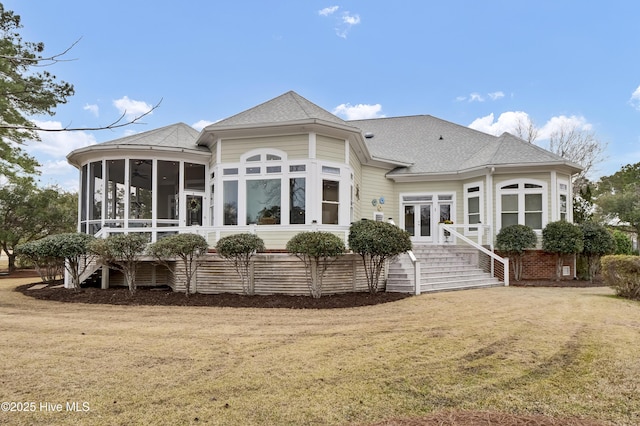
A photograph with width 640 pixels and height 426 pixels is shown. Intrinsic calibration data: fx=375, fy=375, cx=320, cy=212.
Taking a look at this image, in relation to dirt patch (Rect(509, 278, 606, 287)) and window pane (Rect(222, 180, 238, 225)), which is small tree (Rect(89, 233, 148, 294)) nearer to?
window pane (Rect(222, 180, 238, 225))

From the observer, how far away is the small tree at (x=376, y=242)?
9.22m

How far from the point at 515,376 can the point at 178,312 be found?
644 centimetres

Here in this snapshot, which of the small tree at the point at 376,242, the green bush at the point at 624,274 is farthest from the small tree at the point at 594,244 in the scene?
the small tree at the point at 376,242

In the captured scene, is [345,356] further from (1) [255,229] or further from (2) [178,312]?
(1) [255,229]

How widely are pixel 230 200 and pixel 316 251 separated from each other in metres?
3.91

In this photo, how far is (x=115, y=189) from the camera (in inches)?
523

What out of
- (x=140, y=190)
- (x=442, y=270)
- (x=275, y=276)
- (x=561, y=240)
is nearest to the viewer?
(x=275, y=276)

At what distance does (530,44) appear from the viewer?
1770cm

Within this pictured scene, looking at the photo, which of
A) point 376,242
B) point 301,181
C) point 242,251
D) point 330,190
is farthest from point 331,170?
point 242,251

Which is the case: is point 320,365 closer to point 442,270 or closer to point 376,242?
point 376,242

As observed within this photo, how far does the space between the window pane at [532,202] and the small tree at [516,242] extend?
3.18 feet

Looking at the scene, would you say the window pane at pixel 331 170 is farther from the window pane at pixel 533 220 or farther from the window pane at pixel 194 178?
the window pane at pixel 533 220

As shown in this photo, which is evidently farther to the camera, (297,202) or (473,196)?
(473,196)

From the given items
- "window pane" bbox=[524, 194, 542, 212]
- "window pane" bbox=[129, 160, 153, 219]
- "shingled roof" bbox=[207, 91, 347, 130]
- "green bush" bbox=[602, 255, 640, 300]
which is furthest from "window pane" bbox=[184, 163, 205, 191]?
"green bush" bbox=[602, 255, 640, 300]
